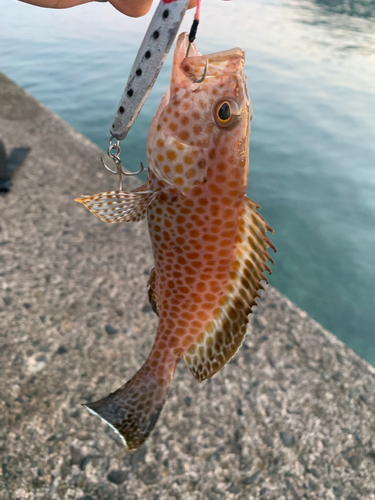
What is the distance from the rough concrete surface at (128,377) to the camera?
2.93m

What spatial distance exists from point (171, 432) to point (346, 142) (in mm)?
11459

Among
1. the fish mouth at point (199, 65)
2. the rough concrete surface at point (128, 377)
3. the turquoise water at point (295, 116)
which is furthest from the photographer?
the turquoise water at point (295, 116)

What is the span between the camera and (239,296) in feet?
4.80

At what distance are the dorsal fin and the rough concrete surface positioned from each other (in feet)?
6.69

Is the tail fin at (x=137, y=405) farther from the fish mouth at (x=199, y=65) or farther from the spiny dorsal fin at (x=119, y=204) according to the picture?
the fish mouth at (x=199, y=65)

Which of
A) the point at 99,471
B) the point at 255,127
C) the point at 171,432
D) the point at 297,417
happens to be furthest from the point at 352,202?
the point at 99,471

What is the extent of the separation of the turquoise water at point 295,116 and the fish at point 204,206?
89cm

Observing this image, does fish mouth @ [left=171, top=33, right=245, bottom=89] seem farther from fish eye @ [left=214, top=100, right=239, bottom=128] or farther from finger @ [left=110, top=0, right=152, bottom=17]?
finger @ [left=110, top=0, right=152, bottom=17]

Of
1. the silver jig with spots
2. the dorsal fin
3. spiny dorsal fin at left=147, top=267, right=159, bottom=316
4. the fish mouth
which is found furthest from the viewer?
spiny dorsal fin at left=147, top=267, right=159, bottom=316

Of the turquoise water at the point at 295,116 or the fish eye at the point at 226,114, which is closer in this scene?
the fish eye at the point at 226,114

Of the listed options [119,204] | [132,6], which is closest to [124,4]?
[132,6]

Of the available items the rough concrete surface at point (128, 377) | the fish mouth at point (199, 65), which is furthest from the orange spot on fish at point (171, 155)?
the rough concrete surface at point (128, 377)

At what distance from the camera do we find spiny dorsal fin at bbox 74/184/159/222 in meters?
1.40

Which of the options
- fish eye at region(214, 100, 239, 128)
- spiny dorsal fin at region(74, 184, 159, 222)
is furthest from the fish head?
spiny dorsal fin at region(74, 184, 159, 222)
